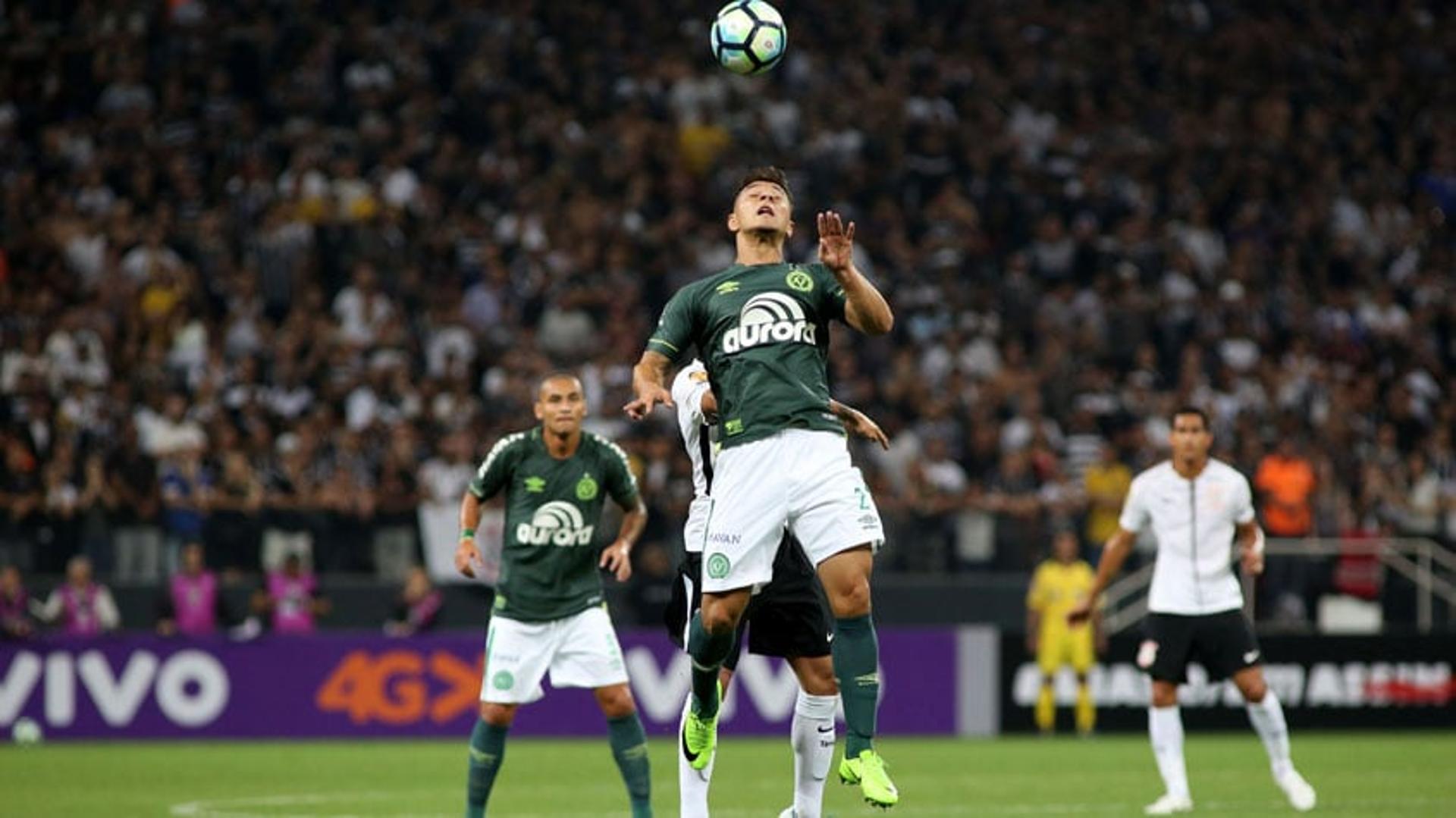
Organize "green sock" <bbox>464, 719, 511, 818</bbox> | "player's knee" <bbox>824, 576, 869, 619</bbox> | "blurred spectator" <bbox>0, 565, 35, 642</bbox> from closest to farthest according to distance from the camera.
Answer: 1. "player's knee" <bbox>824, 576, 869, 619</bbox>
2. "green sock" <bbox>464, 719, 511, 818</bbox>
3. "blurred spectator" <bbox>0, 565, 35, 642</bbox>

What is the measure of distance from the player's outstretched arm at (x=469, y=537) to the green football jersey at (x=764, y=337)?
271 centimetres

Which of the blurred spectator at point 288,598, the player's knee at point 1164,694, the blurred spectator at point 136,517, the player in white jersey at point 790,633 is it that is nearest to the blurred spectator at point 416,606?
the blurred spectator at point 288,598

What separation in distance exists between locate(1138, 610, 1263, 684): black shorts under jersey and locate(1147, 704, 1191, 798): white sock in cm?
23

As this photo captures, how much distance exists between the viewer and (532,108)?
87.3 ft

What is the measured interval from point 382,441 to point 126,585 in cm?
270

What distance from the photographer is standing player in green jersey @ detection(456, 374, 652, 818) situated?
12320 millimetres

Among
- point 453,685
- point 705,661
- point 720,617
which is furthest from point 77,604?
point 720,617

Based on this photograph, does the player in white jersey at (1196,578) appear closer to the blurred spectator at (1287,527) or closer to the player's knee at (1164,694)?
the player's knee at (1164,694)

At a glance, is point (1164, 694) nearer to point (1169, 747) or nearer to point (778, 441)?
point (1169, 747)

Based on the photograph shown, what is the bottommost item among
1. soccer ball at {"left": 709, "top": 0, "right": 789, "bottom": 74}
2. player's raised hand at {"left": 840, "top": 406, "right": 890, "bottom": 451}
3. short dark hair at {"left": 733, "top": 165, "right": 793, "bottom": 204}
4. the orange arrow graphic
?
the orange arrow graphic

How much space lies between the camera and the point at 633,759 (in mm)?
12273

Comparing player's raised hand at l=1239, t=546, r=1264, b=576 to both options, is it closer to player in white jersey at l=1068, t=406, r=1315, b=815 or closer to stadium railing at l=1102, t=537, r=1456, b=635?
player in white jersey at l=1068, t=406, r=1315, b=815

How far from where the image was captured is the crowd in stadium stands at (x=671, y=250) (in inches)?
871

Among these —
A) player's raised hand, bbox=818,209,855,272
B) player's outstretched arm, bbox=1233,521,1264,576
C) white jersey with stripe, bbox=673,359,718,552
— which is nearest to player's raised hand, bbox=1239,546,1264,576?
player's outstretched arm, bbox=1233,521,1264,576
